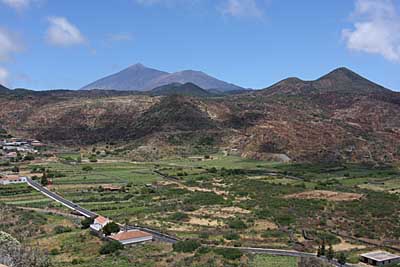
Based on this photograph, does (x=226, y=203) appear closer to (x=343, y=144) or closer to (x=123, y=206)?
(x=123, y=206)

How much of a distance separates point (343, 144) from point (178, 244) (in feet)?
261

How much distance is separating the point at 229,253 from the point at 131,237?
9.18m

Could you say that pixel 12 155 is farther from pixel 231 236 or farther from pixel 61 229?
pixel 231 236

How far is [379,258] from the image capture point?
38750 millimetres

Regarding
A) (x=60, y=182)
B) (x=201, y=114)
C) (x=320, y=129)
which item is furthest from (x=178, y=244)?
(x=201, y=114)

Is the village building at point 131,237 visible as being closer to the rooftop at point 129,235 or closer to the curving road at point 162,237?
the rooftop at point 129,235

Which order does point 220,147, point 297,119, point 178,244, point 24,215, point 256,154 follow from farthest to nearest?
point 297,119 → point 220,147 → point 256,154 → point 24,215 → point 178,244

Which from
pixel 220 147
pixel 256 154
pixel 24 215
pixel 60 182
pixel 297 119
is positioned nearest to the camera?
pixel 24 215

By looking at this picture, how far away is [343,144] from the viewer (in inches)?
4476

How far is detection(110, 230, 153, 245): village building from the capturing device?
43.2 m

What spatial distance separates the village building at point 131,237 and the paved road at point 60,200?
8928mm

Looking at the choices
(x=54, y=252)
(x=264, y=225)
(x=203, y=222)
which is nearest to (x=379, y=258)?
(x=264, y=225)

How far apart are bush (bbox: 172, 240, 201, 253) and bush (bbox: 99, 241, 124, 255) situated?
14.7 feet

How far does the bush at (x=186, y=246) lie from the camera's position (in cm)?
4088
